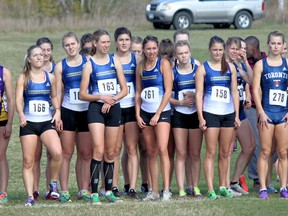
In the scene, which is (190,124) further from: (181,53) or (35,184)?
(35,184)

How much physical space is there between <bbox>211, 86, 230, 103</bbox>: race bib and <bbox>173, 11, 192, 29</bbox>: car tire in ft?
A: 78.4

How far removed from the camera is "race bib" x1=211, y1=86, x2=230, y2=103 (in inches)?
445

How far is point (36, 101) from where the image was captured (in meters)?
10.9

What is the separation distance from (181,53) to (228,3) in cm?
2475

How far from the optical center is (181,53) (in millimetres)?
11375

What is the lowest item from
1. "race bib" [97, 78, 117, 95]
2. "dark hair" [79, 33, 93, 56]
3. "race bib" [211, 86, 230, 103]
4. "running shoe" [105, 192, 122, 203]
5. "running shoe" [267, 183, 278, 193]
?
"running shoe" [267, 183, 278, 193]

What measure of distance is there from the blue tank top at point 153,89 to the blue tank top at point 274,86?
125cm

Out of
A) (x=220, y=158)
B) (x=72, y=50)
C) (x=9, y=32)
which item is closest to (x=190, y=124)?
(x=220, y=158)

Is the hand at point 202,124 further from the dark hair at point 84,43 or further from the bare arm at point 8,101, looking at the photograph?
the bare arm at point 8,101

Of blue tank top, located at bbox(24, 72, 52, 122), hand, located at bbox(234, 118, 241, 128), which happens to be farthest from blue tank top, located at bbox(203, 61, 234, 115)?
blue tank top, located at bbox(24, 72, 52, 122)

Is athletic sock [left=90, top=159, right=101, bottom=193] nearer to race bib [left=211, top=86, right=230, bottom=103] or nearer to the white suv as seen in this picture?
race bib [left=211, top=86, right=230, bottom=103]

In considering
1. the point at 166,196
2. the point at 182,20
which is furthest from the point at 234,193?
the point at 182,20

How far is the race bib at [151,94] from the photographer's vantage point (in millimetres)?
11328

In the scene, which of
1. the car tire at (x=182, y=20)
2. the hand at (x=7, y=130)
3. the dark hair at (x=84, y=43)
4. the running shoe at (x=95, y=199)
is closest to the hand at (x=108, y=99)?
the running shoe at (x=95, y=199)
